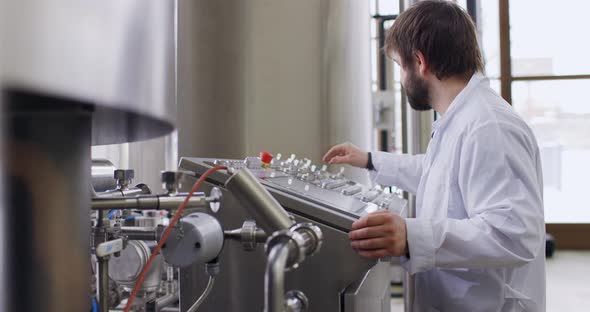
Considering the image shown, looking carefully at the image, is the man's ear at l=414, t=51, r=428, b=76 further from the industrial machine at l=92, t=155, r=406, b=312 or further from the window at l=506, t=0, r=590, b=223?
the window at l=506, t=0, r=590, b=223

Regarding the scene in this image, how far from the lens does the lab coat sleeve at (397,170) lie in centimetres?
156

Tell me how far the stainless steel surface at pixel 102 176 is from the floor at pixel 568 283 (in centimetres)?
197

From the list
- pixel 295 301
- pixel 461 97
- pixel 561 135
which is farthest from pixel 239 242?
pixel 561 135

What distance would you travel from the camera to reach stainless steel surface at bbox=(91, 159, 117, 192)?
869mm

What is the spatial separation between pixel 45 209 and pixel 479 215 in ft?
2.17

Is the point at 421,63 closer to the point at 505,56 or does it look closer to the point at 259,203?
the point at 259,203

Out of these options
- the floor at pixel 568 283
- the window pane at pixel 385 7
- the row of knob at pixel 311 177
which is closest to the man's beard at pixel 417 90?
the row of knob at pixel 311 177

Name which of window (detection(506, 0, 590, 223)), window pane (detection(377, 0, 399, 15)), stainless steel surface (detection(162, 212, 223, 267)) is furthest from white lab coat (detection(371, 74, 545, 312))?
window (detection(506, 0, 590, 223))

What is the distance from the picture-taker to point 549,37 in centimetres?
420

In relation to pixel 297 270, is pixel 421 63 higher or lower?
higher

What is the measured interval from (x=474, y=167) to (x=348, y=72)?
694mm

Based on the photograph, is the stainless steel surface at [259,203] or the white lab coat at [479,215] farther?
the white lab coat at [479,215]

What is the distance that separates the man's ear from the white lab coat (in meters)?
0.10

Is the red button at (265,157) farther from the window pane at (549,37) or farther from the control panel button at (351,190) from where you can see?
the window pane at (549,37)
